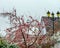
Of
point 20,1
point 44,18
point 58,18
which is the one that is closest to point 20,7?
point 20,1

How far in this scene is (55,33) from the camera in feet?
10.9

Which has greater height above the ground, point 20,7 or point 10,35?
point 20,7

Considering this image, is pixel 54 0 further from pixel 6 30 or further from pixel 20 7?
pixel 6 30

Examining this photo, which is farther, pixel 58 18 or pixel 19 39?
pixel 58 18

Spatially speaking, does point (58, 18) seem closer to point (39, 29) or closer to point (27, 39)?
point (39, 29)

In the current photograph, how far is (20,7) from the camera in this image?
11.0 feet

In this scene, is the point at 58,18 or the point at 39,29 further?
the point at 58,18

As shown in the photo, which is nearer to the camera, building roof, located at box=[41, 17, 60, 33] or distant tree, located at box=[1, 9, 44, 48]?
distant tree, located at box=[1, 9, 44, 48]

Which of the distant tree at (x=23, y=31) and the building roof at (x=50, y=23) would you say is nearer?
the distant tree at (x=23, y=31)

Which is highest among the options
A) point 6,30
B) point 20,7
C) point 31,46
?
point 20,7

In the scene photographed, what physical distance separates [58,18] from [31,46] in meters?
0.68

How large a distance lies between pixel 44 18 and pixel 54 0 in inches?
14.3

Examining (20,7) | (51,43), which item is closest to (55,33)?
(51,43)

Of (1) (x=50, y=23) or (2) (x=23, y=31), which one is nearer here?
(2) (x=23, y=31)
